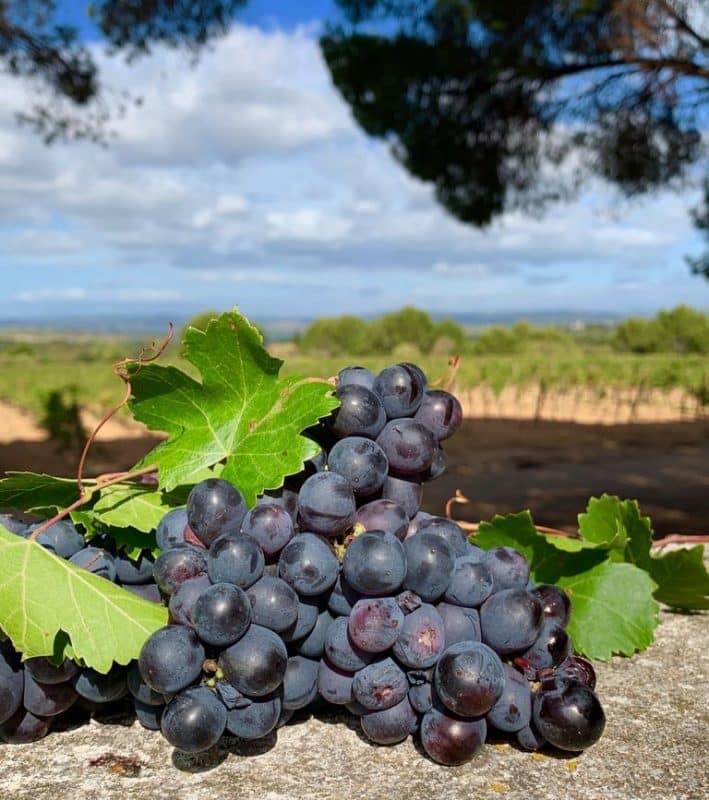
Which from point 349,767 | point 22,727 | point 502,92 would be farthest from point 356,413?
point 502,92

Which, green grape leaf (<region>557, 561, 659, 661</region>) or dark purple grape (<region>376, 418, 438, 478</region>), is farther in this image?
green grape leaf (<region>557, 561, 659, 661</region>)

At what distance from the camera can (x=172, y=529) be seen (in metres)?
0.84

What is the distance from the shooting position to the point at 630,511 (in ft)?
3.57

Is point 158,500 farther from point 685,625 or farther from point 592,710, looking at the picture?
point 685,625

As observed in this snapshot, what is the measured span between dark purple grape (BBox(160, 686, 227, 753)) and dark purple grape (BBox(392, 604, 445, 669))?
0.64 ft

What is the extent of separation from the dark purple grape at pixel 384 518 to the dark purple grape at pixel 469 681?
145 millimetres

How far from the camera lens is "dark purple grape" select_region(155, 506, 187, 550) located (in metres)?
0.83

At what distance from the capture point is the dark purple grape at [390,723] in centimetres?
79

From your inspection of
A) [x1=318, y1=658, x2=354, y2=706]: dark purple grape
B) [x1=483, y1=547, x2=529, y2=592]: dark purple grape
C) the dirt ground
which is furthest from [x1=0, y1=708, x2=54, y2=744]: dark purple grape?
the dirt ground

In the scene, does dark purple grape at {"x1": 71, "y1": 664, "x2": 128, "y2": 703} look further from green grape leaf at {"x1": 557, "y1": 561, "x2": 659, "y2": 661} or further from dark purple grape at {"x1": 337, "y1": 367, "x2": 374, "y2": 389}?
green grape leaf at {"x1": 557, "y1": 561, "x2": 659, "y2": 661}

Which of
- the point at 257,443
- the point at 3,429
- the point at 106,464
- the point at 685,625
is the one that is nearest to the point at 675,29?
the point at 685,625

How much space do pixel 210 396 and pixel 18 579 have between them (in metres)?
0.30

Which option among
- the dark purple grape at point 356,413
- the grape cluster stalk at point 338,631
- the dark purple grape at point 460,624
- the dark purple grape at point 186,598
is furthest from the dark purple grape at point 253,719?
the dark purple grape at point 356,413

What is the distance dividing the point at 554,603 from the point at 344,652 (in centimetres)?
26
